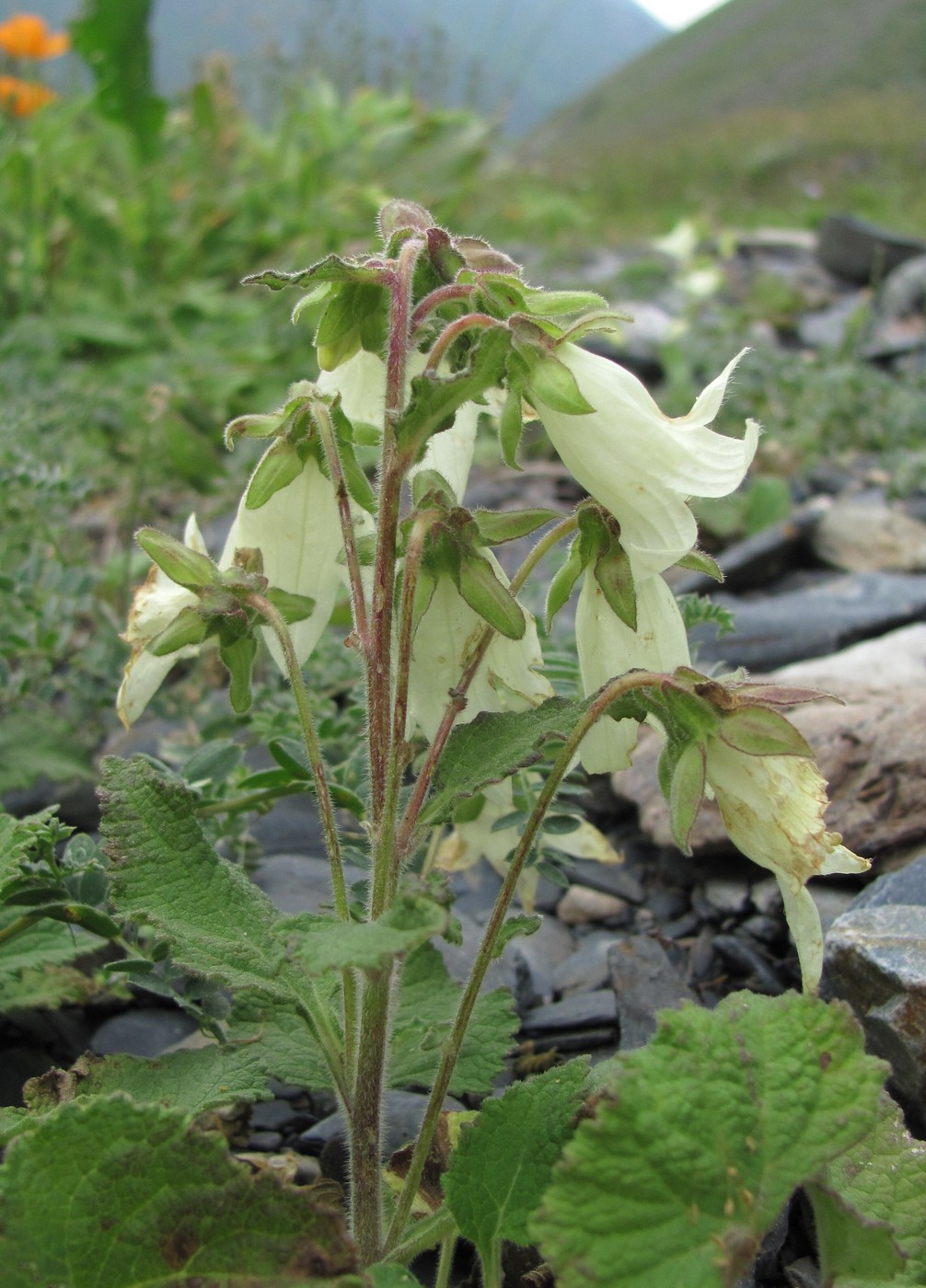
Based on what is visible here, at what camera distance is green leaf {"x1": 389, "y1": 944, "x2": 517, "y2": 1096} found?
1322 mm

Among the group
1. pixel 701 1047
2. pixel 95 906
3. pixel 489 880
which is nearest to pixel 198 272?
pixel 489 880

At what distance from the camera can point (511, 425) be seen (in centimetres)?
120

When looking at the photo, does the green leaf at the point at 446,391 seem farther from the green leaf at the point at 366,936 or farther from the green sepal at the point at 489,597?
the green leaf at the point at 366,936

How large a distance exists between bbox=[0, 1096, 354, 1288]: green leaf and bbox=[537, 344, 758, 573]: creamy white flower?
679 mm

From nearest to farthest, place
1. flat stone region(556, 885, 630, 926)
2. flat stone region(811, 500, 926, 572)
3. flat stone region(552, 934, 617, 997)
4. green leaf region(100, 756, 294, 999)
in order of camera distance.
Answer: green leaf region(100, 756, 294, 999) → flat stone region(552, 934, 617, 997) → flat stone region(556, 885, 630, 926) → flat stone region(811, 500, 926, 572)

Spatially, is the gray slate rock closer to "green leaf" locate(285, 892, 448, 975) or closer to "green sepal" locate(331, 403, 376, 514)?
"green sepal" locate(331, 403, 376, 514)

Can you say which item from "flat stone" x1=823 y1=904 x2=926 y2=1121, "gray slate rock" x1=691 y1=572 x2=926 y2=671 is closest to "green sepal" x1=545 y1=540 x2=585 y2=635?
"flat stone" x1=823 y1=904 x2=926 y2=1121

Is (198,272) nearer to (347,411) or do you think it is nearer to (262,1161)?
(347,411)

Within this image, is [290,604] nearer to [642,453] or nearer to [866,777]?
[642,453]

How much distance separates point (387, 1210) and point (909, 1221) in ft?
1.72

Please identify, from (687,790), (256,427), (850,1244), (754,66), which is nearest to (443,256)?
(256,427)

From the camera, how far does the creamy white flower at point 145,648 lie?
1385mm

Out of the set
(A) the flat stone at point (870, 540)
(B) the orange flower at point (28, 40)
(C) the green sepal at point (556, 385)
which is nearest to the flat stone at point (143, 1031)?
(C) the green sepal at point (556, 385)

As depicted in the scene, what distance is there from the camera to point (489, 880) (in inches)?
84.3
